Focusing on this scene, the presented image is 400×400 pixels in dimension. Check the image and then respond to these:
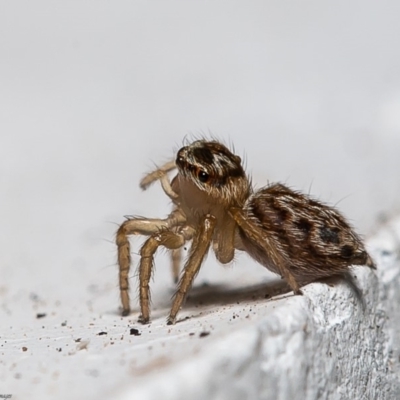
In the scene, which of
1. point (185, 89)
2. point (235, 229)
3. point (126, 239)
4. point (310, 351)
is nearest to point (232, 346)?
point (310, 351)

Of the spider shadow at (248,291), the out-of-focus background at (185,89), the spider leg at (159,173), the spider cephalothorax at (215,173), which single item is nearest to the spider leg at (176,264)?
the spider shadow at (248,291)

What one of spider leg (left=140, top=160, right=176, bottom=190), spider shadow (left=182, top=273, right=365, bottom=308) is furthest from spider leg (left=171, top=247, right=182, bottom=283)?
spider leg (left=140, top=160, right=176, bottom=190)

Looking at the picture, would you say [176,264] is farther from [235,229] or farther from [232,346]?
[232,346]

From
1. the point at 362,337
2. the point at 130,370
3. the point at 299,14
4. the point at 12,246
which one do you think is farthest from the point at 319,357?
the point at 299,14

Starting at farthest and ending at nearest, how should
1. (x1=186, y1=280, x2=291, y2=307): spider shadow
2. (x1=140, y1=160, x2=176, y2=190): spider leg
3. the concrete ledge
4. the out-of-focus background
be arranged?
the out-of-focus background → (x1=140, y1=160, x2=176, y2=190): spider leg → (x1=186, y1=280, x2=291, y2=307): spider shadow → the concrete ledge

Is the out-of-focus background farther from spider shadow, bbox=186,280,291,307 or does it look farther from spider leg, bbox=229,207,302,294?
spider leg, bbox=229,207,302,294
